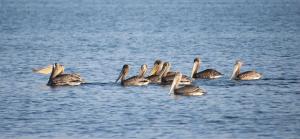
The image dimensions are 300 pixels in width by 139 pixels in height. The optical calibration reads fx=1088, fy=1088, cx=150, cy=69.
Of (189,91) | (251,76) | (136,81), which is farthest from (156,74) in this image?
(189,91)

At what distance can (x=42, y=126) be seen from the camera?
62.4 ft

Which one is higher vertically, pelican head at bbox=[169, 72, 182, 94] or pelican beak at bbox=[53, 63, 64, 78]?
pelican beak at bbox=[53, 63, 64, 78]

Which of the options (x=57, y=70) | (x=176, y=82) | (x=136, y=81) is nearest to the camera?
(x=176, y=82)

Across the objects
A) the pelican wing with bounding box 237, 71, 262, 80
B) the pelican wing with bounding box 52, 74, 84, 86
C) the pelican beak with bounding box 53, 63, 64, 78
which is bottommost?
the pelican wing with bounding box 237, 71, 262, 80

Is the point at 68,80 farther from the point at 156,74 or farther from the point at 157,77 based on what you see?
the point at 156,74

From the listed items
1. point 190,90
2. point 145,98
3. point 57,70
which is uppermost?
point 57,70

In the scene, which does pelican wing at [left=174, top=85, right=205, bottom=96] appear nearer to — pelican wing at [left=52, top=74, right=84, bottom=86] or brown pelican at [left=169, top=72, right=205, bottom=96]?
brown pelican at [left=169, top=72, right=205, bottom=96]

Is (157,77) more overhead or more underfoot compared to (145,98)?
more overhead

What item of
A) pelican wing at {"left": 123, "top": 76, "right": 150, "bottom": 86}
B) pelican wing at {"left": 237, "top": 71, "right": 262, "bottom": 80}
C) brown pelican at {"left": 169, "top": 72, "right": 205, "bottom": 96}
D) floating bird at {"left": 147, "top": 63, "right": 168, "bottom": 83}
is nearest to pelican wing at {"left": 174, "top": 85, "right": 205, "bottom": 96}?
brown pelican at {"left": 169, "top": 72, "right": 205, "bottom": 96}

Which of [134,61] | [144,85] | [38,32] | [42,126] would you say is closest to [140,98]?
[144,85]

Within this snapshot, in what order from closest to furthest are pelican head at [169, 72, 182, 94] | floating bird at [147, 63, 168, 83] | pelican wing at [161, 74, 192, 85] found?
pelican head at [169, 72, 182, 94] → pelican wing at [161, 74, 192, 85] → floating bird at [147, 63, 168, 83]

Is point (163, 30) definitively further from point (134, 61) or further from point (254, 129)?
point (254, 129)

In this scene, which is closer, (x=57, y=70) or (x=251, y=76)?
(x=251, y=76)

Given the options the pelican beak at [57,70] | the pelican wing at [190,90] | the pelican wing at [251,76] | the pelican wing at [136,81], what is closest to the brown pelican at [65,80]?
the pelican beak at [57,70]
